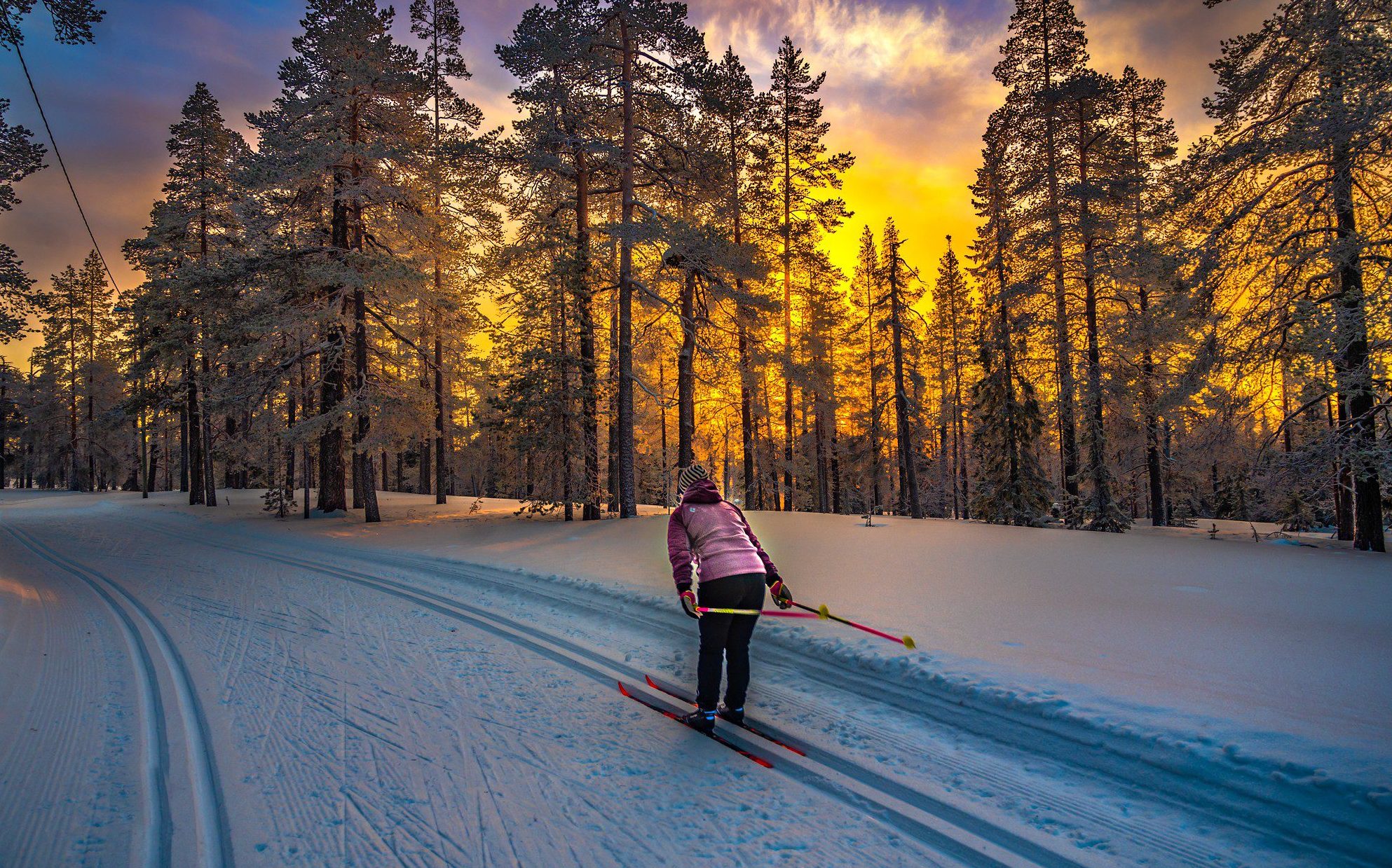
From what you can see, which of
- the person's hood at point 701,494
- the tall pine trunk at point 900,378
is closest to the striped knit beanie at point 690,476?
the person's hood at point 701,494

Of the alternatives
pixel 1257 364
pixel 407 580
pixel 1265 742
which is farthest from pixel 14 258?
pixel 1257 364

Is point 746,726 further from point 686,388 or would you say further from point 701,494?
point 686,388

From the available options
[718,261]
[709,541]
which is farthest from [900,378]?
[709,541]

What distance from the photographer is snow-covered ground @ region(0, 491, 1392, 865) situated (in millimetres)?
3033

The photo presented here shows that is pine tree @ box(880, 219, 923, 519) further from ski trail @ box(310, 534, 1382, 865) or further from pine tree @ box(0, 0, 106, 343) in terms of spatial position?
pine tree @ box(0, 0, 106, 343)

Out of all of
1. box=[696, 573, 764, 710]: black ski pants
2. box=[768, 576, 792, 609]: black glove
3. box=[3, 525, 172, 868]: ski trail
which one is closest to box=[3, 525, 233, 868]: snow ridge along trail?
box=[3, 525, 172, 868]: ski trail

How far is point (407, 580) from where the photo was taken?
988 centimetres

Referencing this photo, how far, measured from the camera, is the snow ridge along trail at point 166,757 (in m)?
2.94

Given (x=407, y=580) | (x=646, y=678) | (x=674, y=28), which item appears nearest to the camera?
(x=646, y=678)

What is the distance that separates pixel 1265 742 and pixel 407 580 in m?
10.4

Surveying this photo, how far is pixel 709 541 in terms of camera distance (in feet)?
15.5

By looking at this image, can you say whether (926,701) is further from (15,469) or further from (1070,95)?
(15,469)

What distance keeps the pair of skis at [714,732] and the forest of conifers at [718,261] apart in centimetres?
1110

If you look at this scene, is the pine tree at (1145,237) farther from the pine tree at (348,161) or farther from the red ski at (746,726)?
the pine tree at (348,161)
